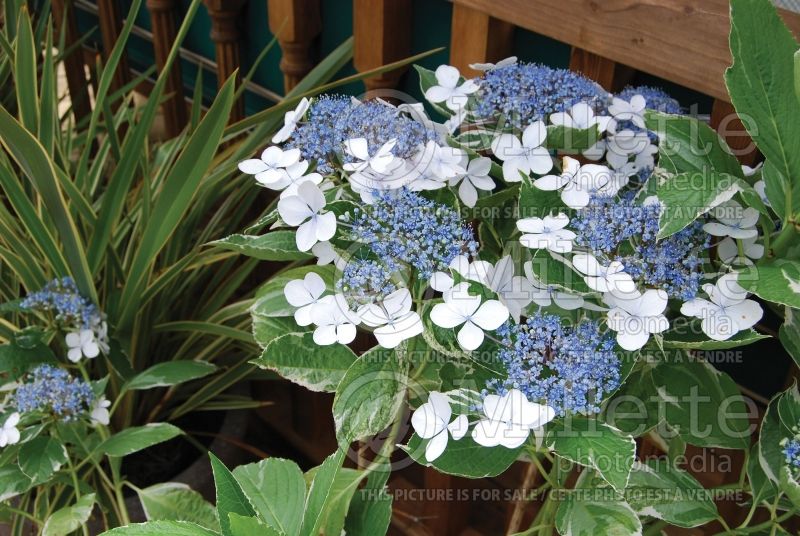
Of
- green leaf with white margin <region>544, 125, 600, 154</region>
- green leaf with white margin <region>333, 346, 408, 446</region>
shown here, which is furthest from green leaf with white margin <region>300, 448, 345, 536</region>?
green leaf with white margin <region>544, 125, 600, 154</region>

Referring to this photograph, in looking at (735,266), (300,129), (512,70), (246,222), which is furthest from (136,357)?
(735,266)

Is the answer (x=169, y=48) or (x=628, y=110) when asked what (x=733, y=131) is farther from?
(x=169, y=48)

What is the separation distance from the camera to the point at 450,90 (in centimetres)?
80

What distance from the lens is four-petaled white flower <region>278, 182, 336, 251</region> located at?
647 millimetres

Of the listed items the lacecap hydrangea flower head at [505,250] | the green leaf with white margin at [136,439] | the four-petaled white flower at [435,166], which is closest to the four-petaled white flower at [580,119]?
the lacecap hydrangea flower head at [505,250]

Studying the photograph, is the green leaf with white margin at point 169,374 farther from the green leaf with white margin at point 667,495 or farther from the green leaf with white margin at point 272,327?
the green leaf with white margin at point 667,495

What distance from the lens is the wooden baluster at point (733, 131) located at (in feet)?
2.85

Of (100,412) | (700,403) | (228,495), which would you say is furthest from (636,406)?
(100,412)

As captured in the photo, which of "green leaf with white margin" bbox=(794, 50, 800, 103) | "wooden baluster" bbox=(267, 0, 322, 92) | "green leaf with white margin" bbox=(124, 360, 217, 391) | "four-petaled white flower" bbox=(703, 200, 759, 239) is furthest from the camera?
"wooden baluster" bbox=(267, 0, 322, 92)

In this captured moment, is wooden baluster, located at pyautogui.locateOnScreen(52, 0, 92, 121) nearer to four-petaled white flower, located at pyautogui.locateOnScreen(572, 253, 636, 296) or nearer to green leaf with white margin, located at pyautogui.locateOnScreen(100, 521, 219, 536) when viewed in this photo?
green leaf with white margin, located at pyautogui.locateOnScreen(100, 521, 219, 536)

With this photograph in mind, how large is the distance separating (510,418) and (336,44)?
0.95 metres

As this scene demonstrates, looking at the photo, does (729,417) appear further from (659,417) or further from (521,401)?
(521,401)

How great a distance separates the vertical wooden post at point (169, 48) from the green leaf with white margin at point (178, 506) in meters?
0.75

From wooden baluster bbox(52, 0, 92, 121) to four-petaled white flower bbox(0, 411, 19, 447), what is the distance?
0.88 m
